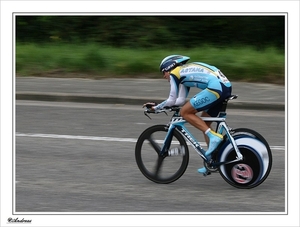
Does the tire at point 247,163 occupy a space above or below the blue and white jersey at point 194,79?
below

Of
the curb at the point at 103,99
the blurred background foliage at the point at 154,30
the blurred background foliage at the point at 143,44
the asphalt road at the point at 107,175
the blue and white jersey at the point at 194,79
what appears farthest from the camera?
the blurred background foliage at the point at 154,30

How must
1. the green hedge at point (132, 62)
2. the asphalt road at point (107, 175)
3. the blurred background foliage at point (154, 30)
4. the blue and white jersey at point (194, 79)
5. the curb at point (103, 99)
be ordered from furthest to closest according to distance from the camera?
the blurred background foliage at point (154, 30), the green hedge at point (132, 62), the curb at point (103, 99), the blue and white jersey at point (194, 79), the asphalt road at point (107, 175)

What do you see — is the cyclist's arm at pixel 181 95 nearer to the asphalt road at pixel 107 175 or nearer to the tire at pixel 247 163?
the tire at pixel 247 163

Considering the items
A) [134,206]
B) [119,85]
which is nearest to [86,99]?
[119,85]

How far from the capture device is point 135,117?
12398 millimetres

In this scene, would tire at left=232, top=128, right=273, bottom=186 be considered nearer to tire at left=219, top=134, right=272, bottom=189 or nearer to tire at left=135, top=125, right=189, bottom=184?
tire at left=219, top=134, right=272, bottom=189

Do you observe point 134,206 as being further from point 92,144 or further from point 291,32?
point 291,32

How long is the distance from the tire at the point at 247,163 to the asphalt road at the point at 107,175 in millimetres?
131

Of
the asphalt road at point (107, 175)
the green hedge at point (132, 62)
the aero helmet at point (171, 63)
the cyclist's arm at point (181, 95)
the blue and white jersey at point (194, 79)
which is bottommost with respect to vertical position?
the asphalt road at point (107, 175)

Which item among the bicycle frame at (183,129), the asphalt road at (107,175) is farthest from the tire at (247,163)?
the bicycle frame at (183,129)

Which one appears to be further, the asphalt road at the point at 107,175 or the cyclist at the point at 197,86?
the cyclist at the point at 197,86

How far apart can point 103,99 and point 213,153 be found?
669 centimetres

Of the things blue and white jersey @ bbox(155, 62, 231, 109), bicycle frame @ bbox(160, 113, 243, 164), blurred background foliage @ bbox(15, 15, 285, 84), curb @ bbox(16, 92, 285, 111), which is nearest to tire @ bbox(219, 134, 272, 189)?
bicycle frame @ bbox(160, 113, 243, 164)

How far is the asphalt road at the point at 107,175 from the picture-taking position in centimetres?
710
